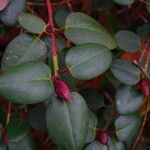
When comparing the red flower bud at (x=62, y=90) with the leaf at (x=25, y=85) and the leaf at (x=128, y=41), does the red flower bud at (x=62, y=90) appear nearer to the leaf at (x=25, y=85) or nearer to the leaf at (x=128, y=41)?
the leaf at (x=25, y=85)

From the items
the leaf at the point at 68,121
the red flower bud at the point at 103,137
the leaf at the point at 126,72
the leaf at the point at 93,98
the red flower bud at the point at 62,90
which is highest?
the red flower bud at the point at 62,90

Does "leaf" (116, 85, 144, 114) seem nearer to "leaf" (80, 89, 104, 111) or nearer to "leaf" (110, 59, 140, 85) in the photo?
"leaf" (110, 59, 140, 85)

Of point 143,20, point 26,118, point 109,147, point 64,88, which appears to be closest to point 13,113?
point 26,118

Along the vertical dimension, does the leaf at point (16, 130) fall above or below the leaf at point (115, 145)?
above

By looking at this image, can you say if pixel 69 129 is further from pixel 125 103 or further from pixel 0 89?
pixel 125 103

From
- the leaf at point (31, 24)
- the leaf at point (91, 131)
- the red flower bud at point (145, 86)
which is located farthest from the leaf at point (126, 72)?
the leaf at point (31, 24)
